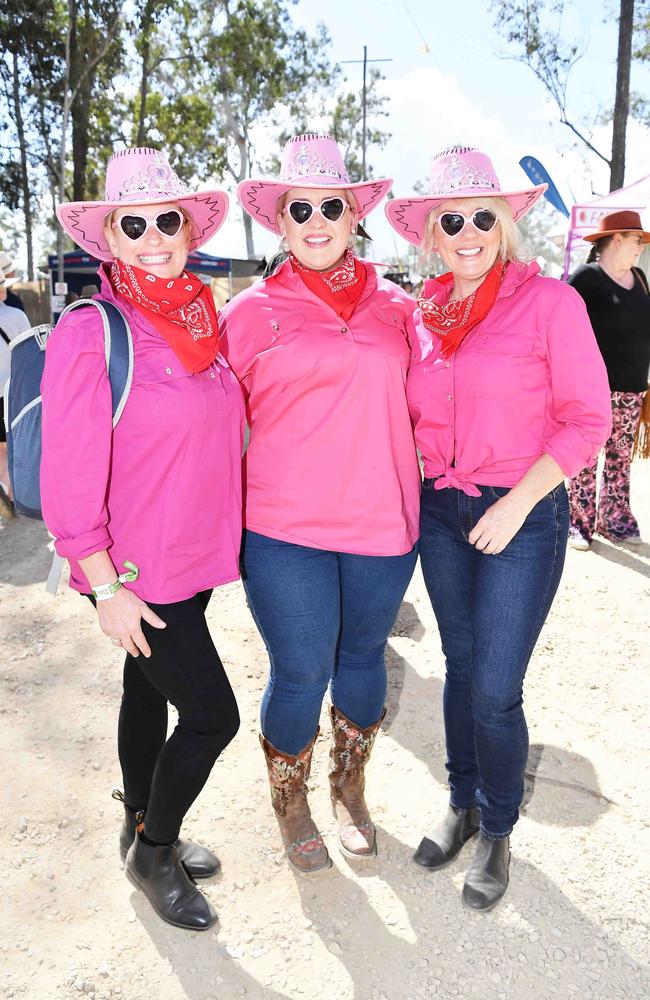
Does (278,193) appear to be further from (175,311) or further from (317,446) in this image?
(317,446)

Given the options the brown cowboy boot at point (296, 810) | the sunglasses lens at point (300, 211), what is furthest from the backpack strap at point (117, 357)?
the brown cowboy boot at point (296, 810)

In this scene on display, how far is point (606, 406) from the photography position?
204 cm

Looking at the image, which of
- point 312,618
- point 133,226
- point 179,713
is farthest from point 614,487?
point 133,226

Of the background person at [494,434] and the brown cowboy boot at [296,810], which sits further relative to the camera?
the brown cowboy boot at [296,810]

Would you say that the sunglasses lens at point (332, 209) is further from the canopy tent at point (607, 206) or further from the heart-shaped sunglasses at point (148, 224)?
the canopy tent at point (607, 206)

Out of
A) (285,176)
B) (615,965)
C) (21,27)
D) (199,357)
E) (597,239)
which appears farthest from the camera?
(21,27)

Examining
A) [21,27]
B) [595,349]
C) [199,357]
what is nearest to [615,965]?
[595,349]

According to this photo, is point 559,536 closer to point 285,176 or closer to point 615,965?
point 615,965

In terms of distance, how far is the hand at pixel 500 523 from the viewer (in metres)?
2.04

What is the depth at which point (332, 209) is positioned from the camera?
7.54 ft

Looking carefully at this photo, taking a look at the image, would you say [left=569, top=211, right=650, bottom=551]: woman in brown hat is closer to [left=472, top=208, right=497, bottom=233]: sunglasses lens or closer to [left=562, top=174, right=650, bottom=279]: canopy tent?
[left=472, top=208, right=497, bottom=233]: sunglasses lens

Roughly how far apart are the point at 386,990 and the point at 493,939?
1.22ft

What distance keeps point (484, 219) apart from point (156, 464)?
114cm

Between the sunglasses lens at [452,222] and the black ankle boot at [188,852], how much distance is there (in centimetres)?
200
